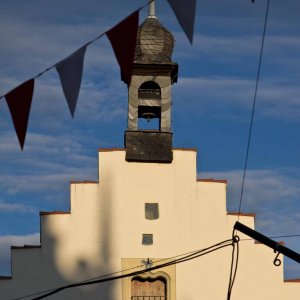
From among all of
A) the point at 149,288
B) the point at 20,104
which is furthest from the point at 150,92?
the point at 20,104

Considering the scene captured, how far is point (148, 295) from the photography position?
3378 cm

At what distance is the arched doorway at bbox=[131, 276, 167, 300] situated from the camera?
3378 centimetres

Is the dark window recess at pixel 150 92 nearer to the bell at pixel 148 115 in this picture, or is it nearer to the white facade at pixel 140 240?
the bell at pixel 148 115

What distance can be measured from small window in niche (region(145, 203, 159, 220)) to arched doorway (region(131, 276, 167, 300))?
1499 mm

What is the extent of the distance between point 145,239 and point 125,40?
54.0 ft

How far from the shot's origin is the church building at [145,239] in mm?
33344

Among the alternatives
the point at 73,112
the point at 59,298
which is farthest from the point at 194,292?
the point at 73,112

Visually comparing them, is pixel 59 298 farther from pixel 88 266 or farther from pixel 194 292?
pixel 194 292

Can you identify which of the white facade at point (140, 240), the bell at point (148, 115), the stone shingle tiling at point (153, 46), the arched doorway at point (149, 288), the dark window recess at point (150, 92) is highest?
the stone shingle tiling at point (153, 46)

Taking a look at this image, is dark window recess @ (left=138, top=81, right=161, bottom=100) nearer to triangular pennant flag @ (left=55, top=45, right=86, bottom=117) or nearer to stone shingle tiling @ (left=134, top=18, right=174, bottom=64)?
stone shingle tiling @ (left=134, top=18, right=174, bottom=64)

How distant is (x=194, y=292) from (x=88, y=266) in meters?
2.67

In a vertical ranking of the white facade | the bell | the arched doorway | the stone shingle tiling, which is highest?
the stone shingle tiling

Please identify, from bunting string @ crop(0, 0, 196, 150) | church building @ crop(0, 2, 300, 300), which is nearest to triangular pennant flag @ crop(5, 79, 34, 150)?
bunting string @ crop(0, 0, 196, 150)

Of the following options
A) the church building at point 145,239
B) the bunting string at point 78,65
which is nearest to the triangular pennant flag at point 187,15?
the bunting string at point 78,65
